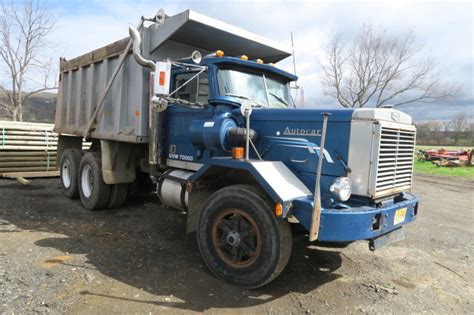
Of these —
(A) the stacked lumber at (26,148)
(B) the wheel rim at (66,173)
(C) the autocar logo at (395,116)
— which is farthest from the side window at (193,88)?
(A) the stacked lumber at (26,148)

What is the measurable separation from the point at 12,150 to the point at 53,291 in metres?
8.60

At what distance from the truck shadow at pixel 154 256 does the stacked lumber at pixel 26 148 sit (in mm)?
3978

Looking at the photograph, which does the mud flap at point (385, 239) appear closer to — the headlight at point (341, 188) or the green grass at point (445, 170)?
the headlight at point (341, 188)

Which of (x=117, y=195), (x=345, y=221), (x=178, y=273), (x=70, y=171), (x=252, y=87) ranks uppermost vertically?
(x=252, y=87)

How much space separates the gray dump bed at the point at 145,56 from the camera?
20.1ft

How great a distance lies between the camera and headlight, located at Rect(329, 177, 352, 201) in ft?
12.8

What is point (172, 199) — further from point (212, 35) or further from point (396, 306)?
point (396, 306)

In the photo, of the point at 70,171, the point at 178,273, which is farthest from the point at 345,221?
the point at 70,171

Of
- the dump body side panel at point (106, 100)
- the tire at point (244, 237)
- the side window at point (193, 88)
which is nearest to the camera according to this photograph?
the tire at point (244, 237)

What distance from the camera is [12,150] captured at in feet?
35.9

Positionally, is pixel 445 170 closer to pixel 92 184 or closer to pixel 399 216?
pixel 399 216

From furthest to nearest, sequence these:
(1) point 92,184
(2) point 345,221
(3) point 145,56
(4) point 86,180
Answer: (4) point 86,180, (1) point 92,184, (3) point 145,56, (2) point 345,221

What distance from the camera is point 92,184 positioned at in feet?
24.5

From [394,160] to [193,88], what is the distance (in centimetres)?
290
